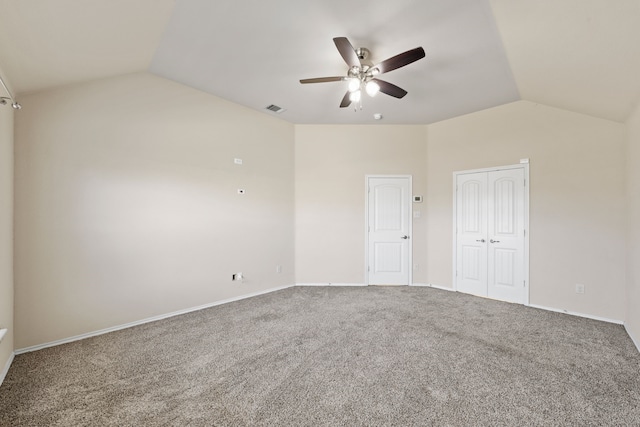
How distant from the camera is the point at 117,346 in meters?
2.69

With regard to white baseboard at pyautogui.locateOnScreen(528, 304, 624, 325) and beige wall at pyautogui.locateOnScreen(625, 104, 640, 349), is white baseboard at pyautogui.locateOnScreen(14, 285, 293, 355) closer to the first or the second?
white baseboard at pyautogui.locateOnScreen(528, 304, 624, 325)

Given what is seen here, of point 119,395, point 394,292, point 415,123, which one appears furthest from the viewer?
point 415,123

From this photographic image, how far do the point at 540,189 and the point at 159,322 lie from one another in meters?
5.35

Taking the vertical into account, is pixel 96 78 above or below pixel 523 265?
above

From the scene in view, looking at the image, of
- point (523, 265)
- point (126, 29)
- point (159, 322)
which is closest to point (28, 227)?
point (159, 322)

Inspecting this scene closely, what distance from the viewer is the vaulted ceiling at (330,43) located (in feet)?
6.32

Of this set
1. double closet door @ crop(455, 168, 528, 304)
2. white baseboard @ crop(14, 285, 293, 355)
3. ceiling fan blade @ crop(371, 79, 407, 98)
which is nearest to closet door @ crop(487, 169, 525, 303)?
double closet door @ crop(455, 168, 528, 304)

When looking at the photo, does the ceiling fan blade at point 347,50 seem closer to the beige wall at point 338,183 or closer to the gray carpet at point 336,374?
the beige wall at point 338,183

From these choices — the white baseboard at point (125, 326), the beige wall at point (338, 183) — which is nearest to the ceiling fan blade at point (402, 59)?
the beige wall at point (338, 183)

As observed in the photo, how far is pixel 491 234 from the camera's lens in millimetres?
4328

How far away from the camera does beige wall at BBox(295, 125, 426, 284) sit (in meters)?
5.05

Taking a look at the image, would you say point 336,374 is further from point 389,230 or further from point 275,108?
point 275,108

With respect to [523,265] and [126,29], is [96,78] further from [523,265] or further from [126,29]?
[523,265]

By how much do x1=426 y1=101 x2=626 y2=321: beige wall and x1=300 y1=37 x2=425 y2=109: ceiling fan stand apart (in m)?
2.29
